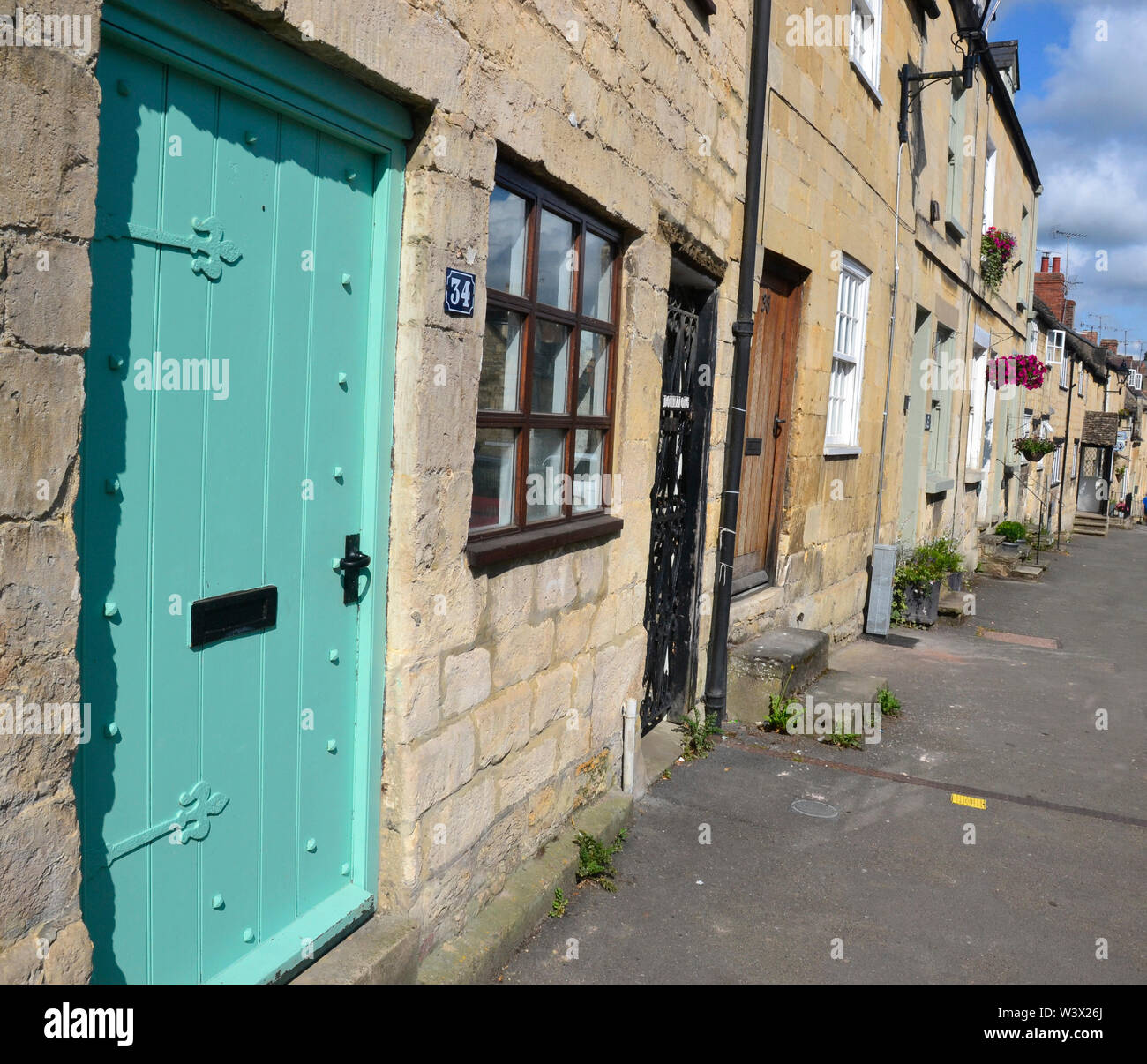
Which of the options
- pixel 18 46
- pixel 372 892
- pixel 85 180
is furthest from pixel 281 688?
pixel 18 46

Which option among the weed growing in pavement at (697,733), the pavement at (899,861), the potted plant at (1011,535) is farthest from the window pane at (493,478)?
the potted plant at (1011,535)

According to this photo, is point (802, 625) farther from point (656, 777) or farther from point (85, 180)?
point (85, 180)

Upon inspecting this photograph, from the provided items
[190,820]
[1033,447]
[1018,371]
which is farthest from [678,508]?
[1033,447]

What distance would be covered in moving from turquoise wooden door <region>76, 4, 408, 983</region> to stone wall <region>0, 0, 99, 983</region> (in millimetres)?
209

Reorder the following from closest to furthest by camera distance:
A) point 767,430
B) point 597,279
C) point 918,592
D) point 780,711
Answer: point 597,279 → point 780,711 → point 767,430 → point 918,592

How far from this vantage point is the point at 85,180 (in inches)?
73.8

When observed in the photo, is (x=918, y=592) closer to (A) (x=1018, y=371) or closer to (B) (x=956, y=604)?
(B) (x=956, y=604)

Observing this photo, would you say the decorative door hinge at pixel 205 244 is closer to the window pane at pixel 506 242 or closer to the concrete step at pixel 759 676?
the window pane at pixel 506 242

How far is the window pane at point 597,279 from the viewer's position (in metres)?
4.15

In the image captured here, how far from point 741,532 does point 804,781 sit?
2.17m

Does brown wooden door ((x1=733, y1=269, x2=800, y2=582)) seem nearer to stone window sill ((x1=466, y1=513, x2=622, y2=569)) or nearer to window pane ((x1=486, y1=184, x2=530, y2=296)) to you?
stone window sill ((x1=466, y1=513, x2=622, y2=569))

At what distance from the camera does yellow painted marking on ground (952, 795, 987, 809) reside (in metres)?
5.25

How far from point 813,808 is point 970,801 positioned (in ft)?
2.94

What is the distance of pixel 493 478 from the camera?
3619 millimetres
